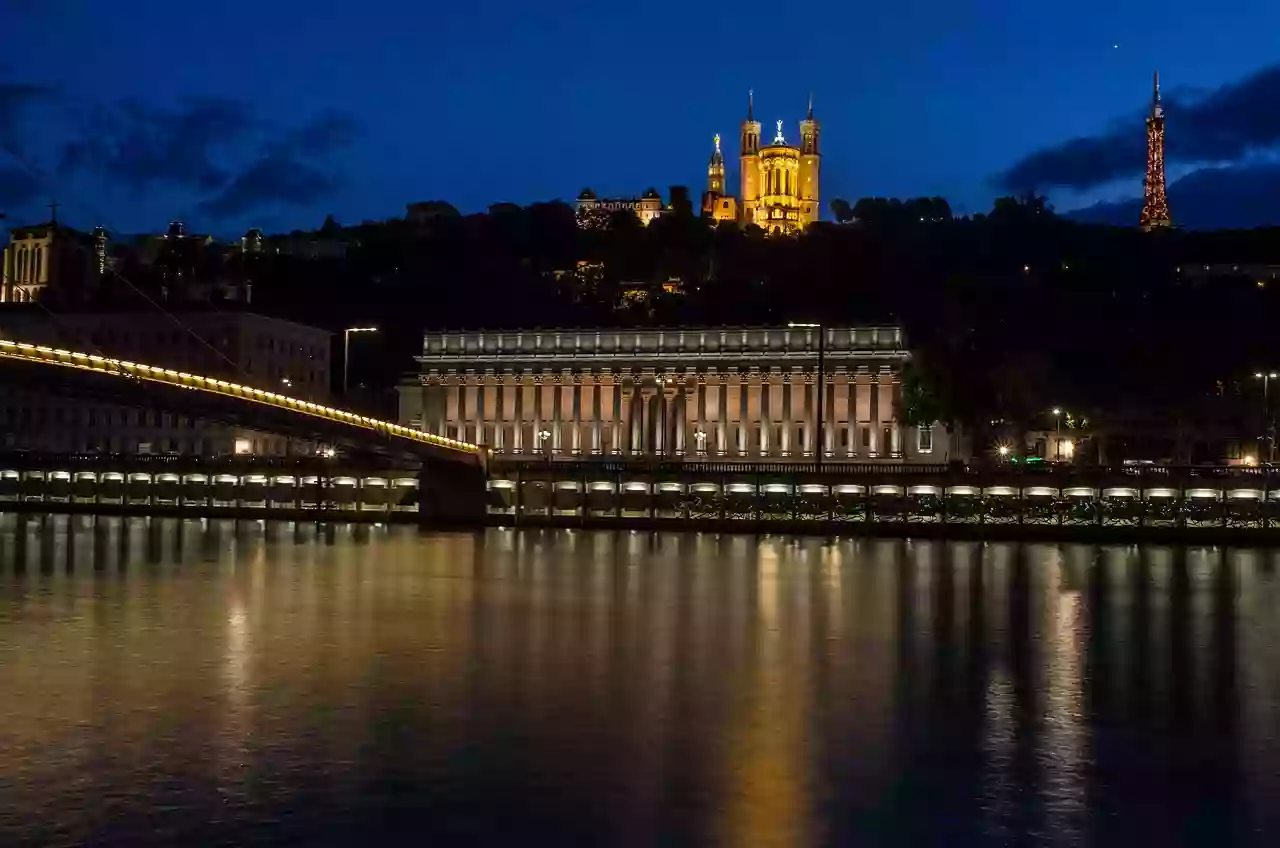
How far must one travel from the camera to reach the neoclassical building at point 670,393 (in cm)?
14800

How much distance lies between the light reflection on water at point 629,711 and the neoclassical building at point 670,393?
334ft

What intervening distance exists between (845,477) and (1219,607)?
39398 mm

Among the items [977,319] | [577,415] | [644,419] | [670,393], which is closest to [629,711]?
[670,393]

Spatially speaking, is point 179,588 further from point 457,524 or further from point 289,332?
point 289,332

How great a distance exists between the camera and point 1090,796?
58.2 feet

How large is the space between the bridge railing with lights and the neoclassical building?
6994cm

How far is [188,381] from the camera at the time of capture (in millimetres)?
63031

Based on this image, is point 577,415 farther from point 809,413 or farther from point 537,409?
point 809,413

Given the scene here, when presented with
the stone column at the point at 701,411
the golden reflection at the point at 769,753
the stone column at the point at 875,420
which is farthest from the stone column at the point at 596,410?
the golden reflection at the point at 769,753

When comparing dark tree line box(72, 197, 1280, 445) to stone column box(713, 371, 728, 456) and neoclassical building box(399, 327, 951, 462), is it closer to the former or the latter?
neoclassical building box(399, 327, 951, 462)

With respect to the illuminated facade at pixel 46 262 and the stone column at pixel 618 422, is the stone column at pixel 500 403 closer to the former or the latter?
the stone column at pixel 618 422

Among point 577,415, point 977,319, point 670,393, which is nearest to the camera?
point 670,393

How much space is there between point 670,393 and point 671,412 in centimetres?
202

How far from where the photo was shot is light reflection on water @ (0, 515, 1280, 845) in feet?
53.9
